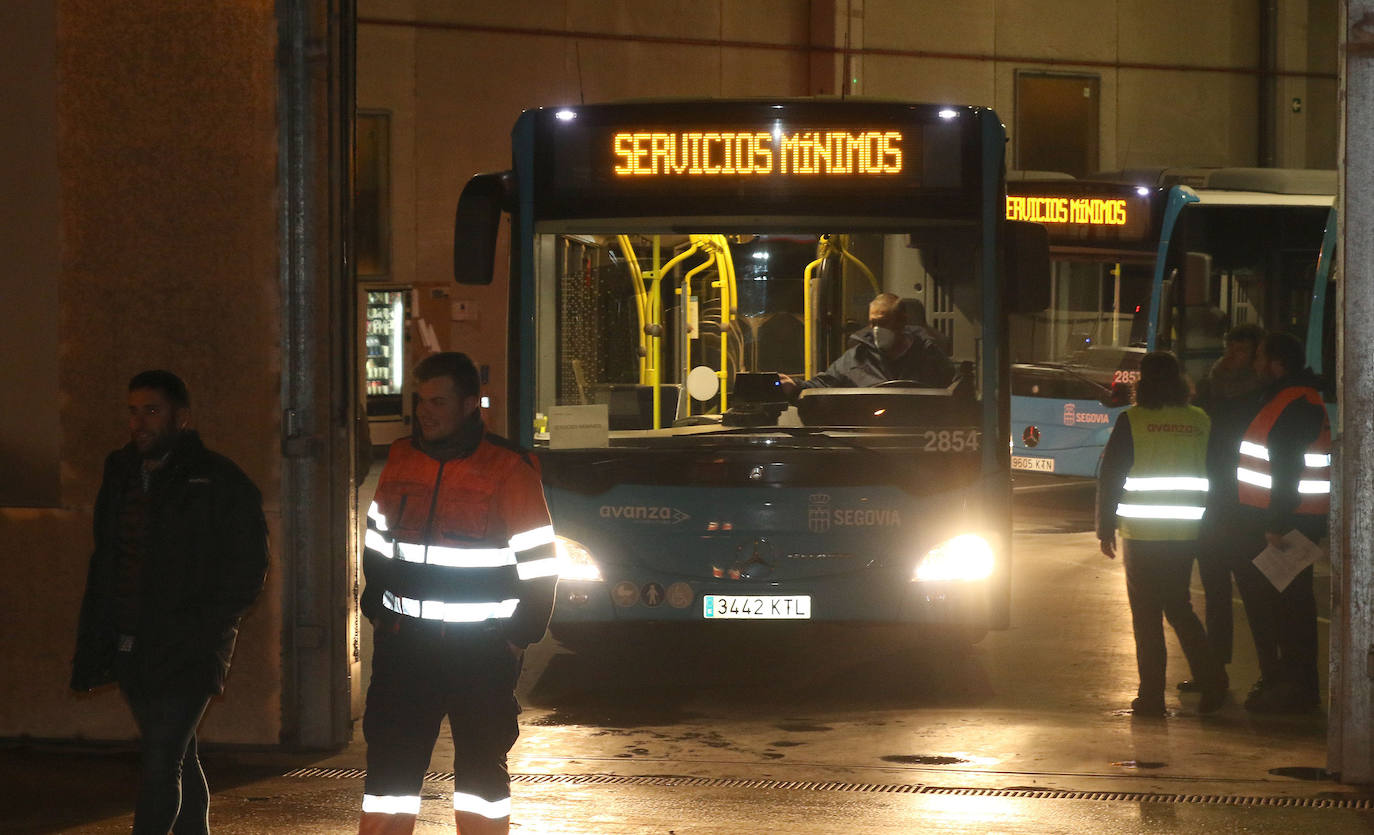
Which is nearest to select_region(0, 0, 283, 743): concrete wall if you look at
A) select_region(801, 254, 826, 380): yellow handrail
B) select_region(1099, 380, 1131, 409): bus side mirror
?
select_region(801, 254, 826, 380): yellow handrail

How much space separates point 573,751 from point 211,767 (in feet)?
4.82

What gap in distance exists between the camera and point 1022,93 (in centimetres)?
2880

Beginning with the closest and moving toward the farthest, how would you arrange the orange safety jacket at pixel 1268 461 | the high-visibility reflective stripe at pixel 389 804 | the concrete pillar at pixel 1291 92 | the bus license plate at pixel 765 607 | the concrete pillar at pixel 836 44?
the high-visibility reflective stripe at pixel 389 804 < the orange safety jacket at pixel 1268 461 < the bus license plate at pixel 765 607 < the concrete pillar at pixel 836 44 < the concrete pillar at pixel 1291 92

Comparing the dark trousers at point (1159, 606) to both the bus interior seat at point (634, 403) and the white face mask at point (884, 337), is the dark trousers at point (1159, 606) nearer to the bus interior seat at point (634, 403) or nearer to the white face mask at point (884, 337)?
the white face mask at point (884, 337)

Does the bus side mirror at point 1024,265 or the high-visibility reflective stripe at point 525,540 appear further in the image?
the bus side mirror at point 1024,265

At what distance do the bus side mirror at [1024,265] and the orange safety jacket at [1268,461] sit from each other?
115 centimetres

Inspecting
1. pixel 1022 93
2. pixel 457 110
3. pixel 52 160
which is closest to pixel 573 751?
pixel 52 160

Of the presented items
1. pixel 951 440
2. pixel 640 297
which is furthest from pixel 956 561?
pixel 640 297

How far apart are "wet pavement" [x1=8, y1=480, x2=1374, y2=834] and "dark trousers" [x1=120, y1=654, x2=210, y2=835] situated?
3.57 feet

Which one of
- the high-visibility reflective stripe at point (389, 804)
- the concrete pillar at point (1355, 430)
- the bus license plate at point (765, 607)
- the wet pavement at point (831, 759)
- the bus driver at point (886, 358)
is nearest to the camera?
the high-visibility reflective stripe at point (389, 804)

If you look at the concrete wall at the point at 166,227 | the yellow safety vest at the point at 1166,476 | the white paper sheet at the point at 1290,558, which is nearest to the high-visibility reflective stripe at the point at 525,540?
the concrete wall at the point at 166,227

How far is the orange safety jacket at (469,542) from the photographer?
4.83m

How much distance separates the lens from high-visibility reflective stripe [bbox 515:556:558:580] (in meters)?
4.86

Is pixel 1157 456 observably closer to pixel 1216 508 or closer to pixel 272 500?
pixel 1216 508
